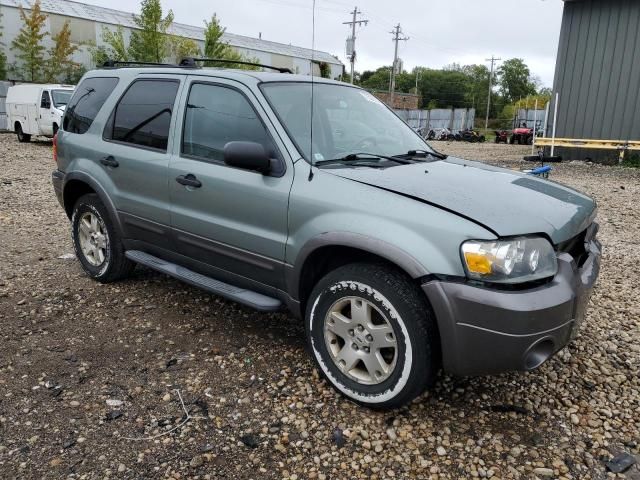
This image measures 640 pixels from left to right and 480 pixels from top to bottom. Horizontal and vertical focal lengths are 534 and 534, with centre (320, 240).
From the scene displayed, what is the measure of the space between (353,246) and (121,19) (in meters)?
46.8

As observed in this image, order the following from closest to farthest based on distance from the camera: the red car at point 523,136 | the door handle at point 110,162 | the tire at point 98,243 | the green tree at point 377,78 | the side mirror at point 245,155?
the side mirror at point 245,155 → the door handle at point 110,162 → the tire at point 98,243 → the red car at point 523,136 → the green tree at point 377,78

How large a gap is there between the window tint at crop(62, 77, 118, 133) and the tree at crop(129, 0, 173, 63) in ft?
87.6

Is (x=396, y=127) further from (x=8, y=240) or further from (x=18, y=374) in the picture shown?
(x=8, y=240)

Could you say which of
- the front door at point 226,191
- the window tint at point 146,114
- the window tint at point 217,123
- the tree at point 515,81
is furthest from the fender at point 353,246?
the tree at point 515,81

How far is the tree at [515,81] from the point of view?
350 feet

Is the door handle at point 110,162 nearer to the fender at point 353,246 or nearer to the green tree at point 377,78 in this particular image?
the fender at point 353,246

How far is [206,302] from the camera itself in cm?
436

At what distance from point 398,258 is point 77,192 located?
3356mm

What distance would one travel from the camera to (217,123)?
3.57 m

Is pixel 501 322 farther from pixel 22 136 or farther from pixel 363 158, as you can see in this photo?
pixel 22 136

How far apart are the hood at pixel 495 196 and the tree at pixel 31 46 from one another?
35.7 meters

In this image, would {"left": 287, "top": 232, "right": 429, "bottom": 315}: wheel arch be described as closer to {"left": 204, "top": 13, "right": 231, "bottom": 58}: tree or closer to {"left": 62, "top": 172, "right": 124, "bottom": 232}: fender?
{"left": 62, "top": 172, "right": 124, "bottom": 232}: fender

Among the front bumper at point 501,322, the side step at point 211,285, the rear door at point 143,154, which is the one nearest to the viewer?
the front bumper at point 501,322

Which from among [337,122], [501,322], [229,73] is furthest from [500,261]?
[229,73]
